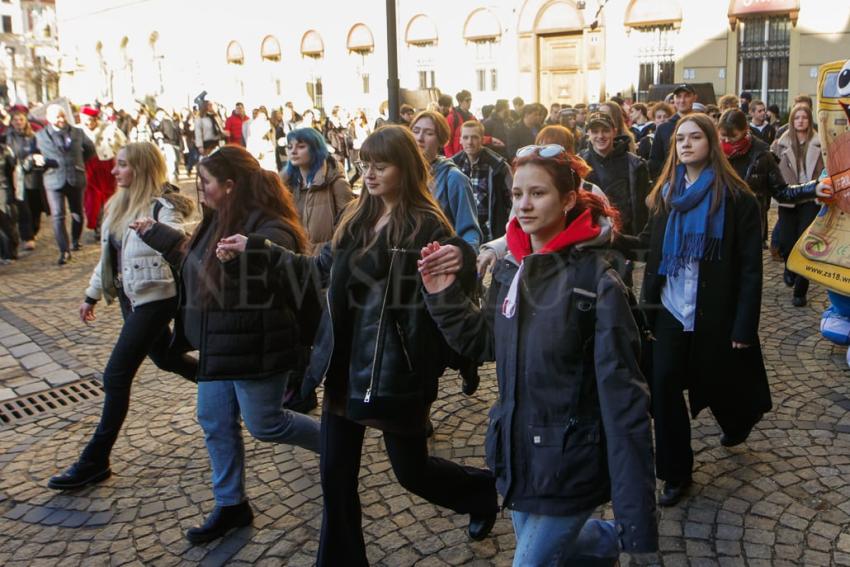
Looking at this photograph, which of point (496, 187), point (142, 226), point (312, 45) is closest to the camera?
point (142, 226)

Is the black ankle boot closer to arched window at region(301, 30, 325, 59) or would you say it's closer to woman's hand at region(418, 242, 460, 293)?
woman's hand at region(418, 242, 460, 293)

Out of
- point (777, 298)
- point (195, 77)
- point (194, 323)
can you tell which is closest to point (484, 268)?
point (194, 323)

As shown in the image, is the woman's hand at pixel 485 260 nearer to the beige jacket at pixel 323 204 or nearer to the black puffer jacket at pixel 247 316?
the black puffer jacket at pixel 247 316

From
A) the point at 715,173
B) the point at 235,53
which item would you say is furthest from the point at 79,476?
the point at 235,53

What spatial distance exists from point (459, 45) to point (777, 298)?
1823 centimetres

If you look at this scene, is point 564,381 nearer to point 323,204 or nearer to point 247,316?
point 247,316

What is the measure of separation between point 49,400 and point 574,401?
4809 mm

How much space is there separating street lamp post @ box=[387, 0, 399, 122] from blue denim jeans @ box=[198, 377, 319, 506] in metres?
4.52

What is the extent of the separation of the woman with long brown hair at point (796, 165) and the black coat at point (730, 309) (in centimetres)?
416

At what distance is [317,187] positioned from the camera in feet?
17.6

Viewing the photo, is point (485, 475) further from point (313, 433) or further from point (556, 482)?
point (556, 482)

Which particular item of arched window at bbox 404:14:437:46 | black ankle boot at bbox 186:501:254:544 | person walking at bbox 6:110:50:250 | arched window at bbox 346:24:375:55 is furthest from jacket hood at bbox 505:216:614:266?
arched window at bbox 346:24:375:55

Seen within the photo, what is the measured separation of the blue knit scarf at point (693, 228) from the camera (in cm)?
392

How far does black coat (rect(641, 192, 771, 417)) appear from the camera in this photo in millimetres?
3896
